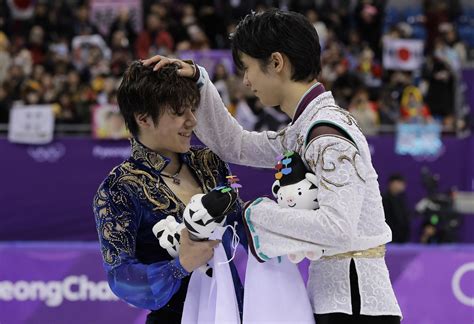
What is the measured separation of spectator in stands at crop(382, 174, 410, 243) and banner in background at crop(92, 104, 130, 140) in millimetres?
2899

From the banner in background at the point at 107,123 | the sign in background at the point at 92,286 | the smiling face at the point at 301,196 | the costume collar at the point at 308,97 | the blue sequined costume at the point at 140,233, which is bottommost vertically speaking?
the banner in background at the point at 107,123

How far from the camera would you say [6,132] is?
10.8 meters

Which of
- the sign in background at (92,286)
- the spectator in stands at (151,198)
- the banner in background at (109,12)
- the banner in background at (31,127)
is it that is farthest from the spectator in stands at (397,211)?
the spectator in stands at (151,198)

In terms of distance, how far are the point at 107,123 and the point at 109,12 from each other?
423 cm

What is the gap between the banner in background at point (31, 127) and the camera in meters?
10.1

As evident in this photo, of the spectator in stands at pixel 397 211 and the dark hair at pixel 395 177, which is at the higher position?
the dark hair at pixel 395 177

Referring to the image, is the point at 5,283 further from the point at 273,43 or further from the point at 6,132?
the point at 6,132

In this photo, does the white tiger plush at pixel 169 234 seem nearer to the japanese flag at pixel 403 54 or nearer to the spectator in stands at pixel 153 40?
the spectator in stands at pixel 153 40

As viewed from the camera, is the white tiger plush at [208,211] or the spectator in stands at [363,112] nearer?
the white tiger plush at [208,211]

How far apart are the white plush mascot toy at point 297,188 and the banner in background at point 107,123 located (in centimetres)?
735

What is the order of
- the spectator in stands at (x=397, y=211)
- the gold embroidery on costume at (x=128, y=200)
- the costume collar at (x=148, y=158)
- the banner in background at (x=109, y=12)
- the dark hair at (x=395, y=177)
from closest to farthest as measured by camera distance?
1. the gold embroidery on costume at (x=128, y=200)
2. the costume collar at (x=148, y=158)
3. the spectator in stands at (x=397, y=211)
4. the dark hair at (x=395, y=177)
5. the banner in background at (x=109, y=12)

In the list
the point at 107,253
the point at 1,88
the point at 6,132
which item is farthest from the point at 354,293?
the point at 1,88

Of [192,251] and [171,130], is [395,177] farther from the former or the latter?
[192,251]

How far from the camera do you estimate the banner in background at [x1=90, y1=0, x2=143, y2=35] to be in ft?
46.1
